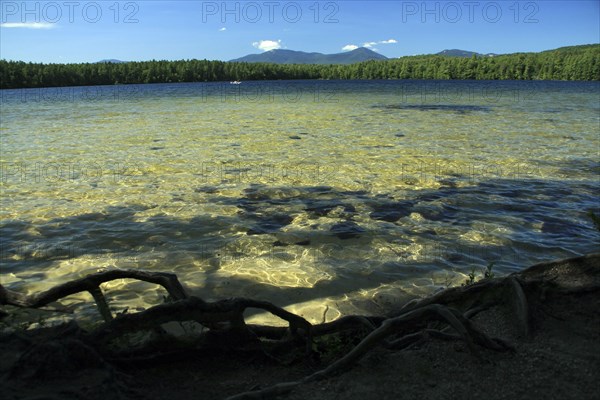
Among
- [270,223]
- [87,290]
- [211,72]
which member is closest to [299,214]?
[270,223]

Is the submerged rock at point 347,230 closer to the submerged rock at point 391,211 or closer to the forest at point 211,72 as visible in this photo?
the submerged rock at point 391,211

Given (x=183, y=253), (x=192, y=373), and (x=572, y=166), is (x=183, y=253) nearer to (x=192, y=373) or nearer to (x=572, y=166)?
(x=192, y=373)

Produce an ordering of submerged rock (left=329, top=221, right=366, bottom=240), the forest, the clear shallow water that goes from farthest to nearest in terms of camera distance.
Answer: the forest < submerged rock (left=329, top=221, right=366, bottom=240) < the clear shallow water

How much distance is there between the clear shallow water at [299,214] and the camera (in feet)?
28.3

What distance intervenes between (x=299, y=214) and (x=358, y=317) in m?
7.13

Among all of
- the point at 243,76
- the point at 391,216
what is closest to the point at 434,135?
the point at 391,216

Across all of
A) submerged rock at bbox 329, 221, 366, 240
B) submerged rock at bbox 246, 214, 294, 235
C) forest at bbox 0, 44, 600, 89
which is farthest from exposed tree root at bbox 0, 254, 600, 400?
forest at bbox 0, 44, 600, 89

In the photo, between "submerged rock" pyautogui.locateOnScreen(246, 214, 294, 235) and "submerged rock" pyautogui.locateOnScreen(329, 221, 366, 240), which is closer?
"submerged rock" pyautogui.locateOnScreen(329, 221, 366, 240)

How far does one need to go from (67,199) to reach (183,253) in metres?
6.45

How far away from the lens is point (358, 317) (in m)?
5.24

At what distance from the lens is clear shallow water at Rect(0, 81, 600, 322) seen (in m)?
8.63

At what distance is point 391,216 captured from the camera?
39.2 ft

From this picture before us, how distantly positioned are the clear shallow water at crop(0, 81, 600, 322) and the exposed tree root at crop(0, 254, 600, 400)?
6.75 ft

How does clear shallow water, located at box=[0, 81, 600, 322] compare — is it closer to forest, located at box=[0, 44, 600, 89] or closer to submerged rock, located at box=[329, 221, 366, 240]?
submerged rock, located at box=[329, 221, 366, 240]
